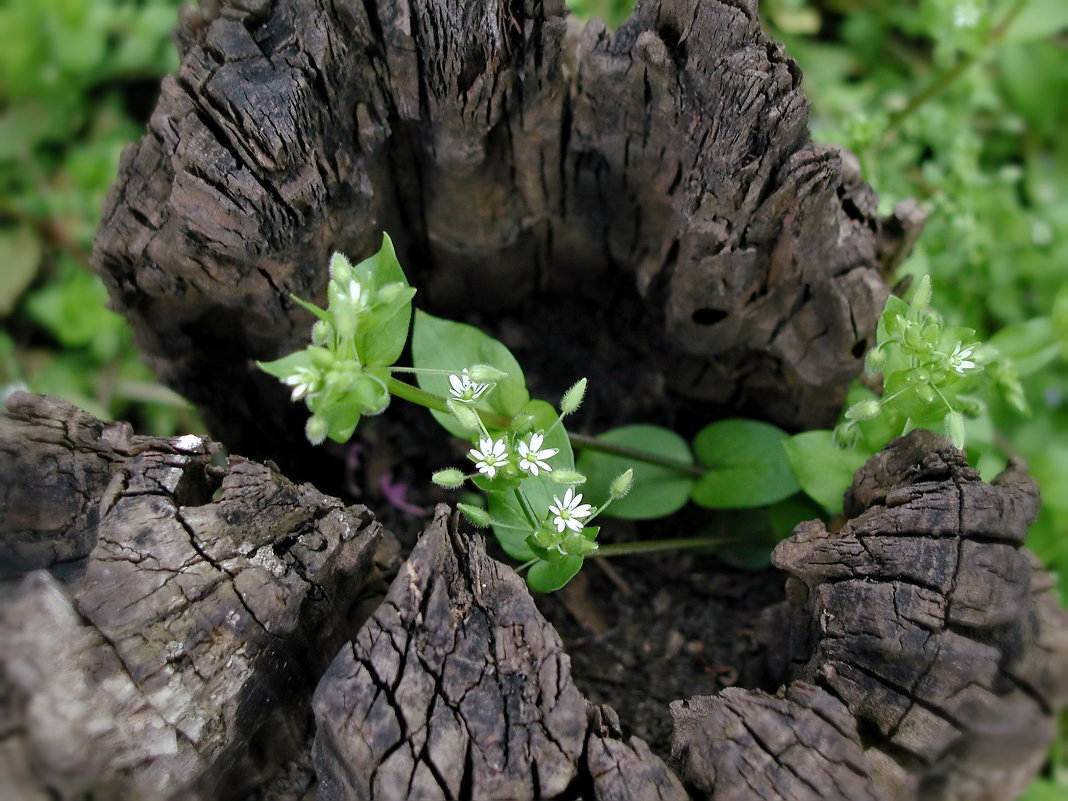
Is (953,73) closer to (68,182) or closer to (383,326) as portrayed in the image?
(383,326)

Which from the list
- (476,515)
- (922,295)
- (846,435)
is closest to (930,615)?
(846,435)

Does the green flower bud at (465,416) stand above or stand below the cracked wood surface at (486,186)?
below

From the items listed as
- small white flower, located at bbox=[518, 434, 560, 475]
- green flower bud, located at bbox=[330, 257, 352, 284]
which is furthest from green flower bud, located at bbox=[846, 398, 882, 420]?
green flower bud, located at bbox=[330, 257, 352, 284]

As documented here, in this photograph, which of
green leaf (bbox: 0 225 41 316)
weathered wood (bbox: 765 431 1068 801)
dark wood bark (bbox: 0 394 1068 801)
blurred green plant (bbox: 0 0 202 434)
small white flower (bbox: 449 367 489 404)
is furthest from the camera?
green leaf (bbox: 0 225 41 316)

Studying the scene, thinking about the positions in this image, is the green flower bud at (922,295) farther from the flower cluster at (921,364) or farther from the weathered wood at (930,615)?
the weathered wood at (930,615)

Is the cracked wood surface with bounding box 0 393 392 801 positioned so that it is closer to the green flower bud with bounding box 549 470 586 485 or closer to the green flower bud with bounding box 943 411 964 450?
the green flower bud with bounding box 549 470 586 485

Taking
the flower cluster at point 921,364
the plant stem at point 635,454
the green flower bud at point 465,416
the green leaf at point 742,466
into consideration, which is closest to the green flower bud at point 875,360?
the flower cluster at point 921,364

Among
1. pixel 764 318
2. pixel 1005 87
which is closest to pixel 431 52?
pixel 764 318
